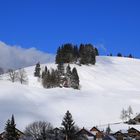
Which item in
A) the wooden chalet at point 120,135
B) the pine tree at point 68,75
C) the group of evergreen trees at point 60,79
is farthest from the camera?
the pine tree at point 68,75

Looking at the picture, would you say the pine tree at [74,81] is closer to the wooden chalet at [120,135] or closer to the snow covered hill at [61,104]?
the snow covered hill at [61,104]

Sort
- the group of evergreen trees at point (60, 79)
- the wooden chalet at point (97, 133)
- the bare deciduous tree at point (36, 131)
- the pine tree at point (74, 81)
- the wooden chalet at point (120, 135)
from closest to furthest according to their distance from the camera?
the bare deciduous tree at point (36, 131) < the wooden chalet at point (120, 135) < the wooden chalet at point (97, 133) < the group of evergreen trees at point (60, 79) < the pine tree at point (74, 81)

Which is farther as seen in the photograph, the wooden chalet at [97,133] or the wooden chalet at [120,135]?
the wooden chalet at [97,133]

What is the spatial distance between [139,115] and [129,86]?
178 feet

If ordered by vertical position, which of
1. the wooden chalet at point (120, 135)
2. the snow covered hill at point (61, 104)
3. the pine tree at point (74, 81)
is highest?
the pine tree at point (74, 81)

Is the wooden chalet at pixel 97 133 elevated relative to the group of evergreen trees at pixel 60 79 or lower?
lower

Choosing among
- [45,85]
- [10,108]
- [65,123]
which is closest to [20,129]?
[10,108]

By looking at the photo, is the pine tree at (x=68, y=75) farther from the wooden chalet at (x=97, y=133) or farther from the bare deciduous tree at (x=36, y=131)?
the bare deciduous tree at (x=36, y=131)

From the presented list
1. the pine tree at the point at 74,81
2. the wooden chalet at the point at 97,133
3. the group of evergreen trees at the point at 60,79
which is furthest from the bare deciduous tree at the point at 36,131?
the pine tree at the point at 74,81

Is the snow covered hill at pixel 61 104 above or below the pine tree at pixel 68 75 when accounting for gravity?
below

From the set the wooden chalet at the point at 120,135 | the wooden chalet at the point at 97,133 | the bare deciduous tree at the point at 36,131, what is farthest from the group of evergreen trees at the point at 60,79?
the bare deciduous tree at the point at 36,131

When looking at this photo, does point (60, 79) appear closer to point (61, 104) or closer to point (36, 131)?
point (61, 104)

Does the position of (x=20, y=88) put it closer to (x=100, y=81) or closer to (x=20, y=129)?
(x=20, y=129)

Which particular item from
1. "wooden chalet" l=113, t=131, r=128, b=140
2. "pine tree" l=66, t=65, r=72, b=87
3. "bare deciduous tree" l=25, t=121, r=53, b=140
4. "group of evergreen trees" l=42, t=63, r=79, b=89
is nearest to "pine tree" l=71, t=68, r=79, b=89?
"group of evergreen trees" l=42, t=63, r=79, b=89
